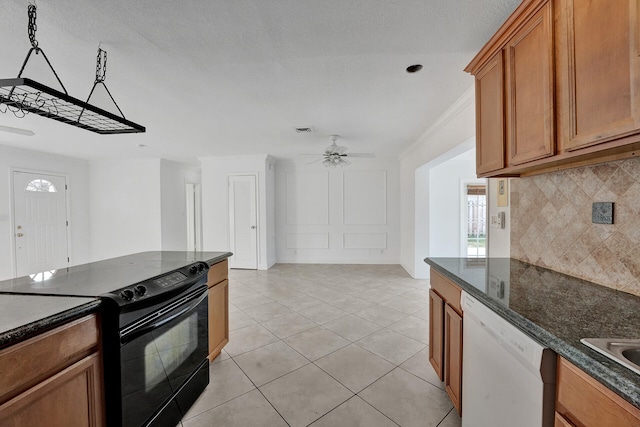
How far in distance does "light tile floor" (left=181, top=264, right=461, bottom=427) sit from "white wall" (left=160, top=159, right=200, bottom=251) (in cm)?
318

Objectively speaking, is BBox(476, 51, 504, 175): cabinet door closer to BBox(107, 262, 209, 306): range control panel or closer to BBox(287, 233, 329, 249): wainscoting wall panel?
BBox(107, 262, 209, 306): range control panel

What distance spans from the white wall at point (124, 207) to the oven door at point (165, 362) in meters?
5.01

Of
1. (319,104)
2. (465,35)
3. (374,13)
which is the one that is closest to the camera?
(374,13)

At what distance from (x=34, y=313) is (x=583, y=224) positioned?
2.57 meters

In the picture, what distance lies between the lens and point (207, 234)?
5.81 metres

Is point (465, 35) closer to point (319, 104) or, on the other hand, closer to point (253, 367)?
point (319, 104)

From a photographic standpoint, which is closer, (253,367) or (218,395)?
(218,395)

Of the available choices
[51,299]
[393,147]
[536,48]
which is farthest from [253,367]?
[393,147]

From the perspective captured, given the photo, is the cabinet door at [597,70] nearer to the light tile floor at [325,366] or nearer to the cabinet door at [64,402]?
the light tile floor at [325,366]

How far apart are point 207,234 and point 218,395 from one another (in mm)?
4398

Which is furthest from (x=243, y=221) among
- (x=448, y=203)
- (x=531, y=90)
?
(x=531, y=90)

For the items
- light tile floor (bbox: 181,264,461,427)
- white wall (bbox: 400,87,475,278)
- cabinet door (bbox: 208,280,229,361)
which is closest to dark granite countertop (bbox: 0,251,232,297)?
cabinet door (bbox: 208,280,229,361)

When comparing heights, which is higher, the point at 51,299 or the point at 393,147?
the point at 393,147

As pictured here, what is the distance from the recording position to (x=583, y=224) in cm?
145
